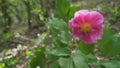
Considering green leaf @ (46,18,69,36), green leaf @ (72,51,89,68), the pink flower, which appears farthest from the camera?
green leaf @ (46,18,69,36)

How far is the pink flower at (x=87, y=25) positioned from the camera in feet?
4.27

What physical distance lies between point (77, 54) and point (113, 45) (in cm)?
19

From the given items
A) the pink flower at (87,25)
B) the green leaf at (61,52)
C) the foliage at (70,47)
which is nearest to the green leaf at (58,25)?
the foliage at (70,47)

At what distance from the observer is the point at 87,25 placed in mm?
1312

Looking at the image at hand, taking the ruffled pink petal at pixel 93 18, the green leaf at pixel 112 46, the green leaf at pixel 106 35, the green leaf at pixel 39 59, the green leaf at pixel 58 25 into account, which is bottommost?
the green leaf at pixel 39 59

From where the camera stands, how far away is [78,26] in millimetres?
1310

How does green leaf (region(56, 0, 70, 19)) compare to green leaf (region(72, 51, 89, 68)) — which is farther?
green leaf (region(56, 0, 70, 19))

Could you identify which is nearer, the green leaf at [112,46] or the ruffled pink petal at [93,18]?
the ruffled pink petal at [93,18]

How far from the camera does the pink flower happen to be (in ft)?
4.27

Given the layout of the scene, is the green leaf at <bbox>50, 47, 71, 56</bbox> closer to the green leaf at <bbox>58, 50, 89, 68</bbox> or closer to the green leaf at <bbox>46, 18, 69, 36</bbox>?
the green leaf at <bbox>58, 50, 89, 68</bbox>

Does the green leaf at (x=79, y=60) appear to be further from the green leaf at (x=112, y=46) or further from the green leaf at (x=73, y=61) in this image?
the green leaf at (x=112, y=46)

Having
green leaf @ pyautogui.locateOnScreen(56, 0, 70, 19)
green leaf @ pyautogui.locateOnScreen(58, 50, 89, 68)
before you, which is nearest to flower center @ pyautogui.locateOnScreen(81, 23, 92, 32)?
green leaf @ pyautogui.locateOnScreen(58, 50, 89, 68)

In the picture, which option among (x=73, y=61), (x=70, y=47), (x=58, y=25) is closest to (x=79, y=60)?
(x=73, y=61)

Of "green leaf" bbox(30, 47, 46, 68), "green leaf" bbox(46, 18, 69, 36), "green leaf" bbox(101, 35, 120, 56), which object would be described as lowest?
"green leaf" bbox(30, 47, 46, 68)
